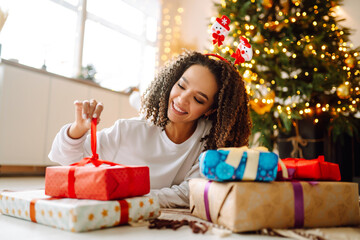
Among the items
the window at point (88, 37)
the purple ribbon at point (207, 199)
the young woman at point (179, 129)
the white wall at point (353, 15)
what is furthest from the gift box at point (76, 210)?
the white wall at point (353, 15)

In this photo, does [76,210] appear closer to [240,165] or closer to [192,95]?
[240,165]

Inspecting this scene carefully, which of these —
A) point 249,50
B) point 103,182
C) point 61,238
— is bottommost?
point 61,238

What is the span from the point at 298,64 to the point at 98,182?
210 centimetres

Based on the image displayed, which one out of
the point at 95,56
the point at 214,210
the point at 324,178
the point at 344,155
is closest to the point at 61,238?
the point at 214,210

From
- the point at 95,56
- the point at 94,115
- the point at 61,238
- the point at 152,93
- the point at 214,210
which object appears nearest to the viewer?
the point at 61,238

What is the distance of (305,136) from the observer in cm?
250

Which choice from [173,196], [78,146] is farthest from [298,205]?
[78,146]

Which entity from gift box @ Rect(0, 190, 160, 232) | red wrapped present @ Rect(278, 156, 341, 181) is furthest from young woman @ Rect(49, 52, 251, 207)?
red wrapped present @ Rect(278, 156, 341, 181)

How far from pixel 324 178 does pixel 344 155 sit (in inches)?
73.7

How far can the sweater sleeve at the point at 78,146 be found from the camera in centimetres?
104

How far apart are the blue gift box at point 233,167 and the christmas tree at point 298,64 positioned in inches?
62.4

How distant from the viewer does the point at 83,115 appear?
0.90 meters

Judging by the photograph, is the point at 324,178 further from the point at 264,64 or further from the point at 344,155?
the point at 344,155

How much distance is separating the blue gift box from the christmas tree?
1.59 meters
